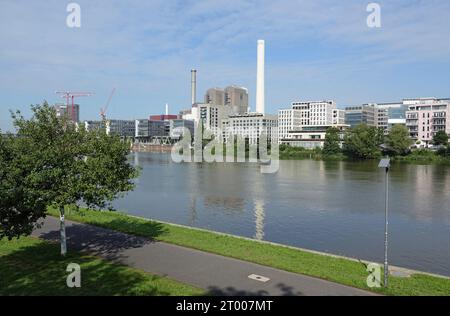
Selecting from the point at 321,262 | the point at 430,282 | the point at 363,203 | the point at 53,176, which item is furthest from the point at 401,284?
the point at 363,203

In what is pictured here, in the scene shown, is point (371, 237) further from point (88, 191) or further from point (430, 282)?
point (88, 191)

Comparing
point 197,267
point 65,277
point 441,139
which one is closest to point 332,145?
point 441,139

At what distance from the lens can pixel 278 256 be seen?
59.5ft

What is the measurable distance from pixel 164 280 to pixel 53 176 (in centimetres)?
591

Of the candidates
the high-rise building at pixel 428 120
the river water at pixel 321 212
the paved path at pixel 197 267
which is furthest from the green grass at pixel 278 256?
the high-rise building at pixel 428 120

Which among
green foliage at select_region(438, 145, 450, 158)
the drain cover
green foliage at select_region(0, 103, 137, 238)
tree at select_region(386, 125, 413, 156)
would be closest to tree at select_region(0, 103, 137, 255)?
green foliage at select_region(0, 103, 137, 238)

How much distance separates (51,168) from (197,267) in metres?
6.82

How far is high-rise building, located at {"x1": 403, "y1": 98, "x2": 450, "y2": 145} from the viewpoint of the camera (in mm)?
144375

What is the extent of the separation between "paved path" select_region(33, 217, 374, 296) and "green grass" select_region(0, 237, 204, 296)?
0.75 m

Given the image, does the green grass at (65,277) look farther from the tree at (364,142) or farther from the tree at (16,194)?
the tree at (364,142)

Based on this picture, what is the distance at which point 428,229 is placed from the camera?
3008 cm

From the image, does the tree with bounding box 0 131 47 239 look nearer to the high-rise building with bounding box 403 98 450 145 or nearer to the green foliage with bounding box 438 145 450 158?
the green foliage with bounding box 438 145 450 158

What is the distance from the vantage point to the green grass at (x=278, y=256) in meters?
14.8

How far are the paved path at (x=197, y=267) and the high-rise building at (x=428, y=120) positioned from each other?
5639 inches
